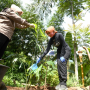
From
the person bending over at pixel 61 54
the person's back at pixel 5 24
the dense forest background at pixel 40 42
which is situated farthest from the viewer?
the dense forest background at pixel 40 42

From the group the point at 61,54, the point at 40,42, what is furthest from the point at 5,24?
the point at 40,42

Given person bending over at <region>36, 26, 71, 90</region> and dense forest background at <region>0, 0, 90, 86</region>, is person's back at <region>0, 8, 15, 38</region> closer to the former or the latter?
person bending over at <region>36, 26, 71, 90</region>

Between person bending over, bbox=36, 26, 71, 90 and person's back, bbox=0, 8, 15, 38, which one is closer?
person's back, bbox=0, 8, 15, 38

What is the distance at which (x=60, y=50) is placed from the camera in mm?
2029

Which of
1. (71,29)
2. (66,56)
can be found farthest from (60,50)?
(71,29)

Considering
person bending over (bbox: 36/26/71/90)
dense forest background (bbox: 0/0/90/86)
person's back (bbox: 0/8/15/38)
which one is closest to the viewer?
person's back (bbox: 0/8/15/38)

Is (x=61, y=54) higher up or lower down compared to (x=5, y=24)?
lower down

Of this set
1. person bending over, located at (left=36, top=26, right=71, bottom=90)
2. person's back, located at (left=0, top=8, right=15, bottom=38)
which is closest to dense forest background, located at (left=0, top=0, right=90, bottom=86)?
person bending over, located at (left=36, top=26, right=71, bottom=90)

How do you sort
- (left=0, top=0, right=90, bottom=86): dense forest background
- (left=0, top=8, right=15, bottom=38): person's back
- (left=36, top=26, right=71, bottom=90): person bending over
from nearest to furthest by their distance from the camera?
1. (left=0, top=8, right=15, bottom=38): person's back
2. (left=36, top=26, right=71, bottom=90): person bending over
3. (left=0, top=0, right=90, bottom=86): dense forest background

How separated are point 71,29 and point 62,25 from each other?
1.90m

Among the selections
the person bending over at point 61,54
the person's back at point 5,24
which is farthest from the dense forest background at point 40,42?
the person's back at point 5,24

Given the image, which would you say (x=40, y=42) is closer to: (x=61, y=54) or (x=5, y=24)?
(x=61, y=54)

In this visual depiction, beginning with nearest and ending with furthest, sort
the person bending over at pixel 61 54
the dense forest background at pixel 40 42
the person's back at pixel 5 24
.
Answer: the person's back at pixel 5 24, the person bending over at pixel 61 54, the dense forest background at pixel 40 42

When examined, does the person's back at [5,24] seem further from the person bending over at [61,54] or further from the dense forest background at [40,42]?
the dense forest background at [40,42]
